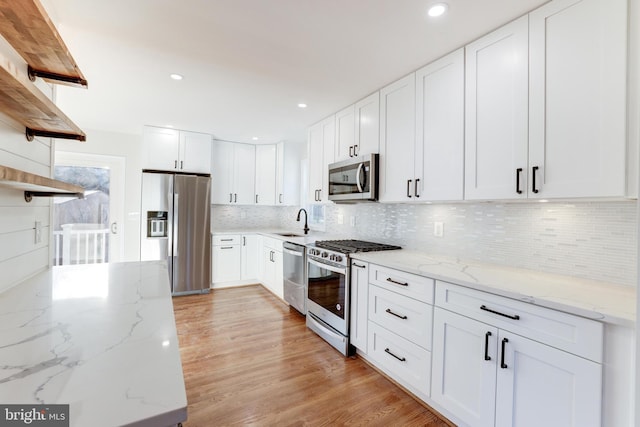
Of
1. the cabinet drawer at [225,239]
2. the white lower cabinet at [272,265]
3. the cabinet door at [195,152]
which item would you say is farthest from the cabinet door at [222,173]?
the white lower cabinet at [272,265]

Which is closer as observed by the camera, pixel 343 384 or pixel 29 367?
pixel 29 367

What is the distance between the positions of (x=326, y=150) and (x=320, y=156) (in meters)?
0.14

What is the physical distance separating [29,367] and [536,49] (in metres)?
2.41

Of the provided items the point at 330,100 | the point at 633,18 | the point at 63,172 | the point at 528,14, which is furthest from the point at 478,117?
the point at 63,172

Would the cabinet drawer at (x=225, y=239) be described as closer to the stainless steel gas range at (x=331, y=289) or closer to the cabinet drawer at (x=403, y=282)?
the stainless steel gas range at (x=331, y=289)

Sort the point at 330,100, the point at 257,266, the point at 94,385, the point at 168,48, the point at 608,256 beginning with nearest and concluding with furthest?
the point at 94,385 < the point at 608,256 < the point at 168,48 < the point at 330,100 < the point at 257,266

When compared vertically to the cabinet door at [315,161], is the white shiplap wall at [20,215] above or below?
below

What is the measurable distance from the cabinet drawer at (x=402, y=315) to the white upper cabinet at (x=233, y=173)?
3.31 m

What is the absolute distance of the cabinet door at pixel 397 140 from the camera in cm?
236

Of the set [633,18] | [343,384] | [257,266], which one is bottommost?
[343,384]

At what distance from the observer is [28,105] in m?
1.12

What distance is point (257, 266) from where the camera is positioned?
472 centimetres

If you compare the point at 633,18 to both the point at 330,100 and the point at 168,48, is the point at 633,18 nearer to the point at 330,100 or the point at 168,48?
the point at 330,100

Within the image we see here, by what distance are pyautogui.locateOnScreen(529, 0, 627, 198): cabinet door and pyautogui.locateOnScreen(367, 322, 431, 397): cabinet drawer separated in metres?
1.21
